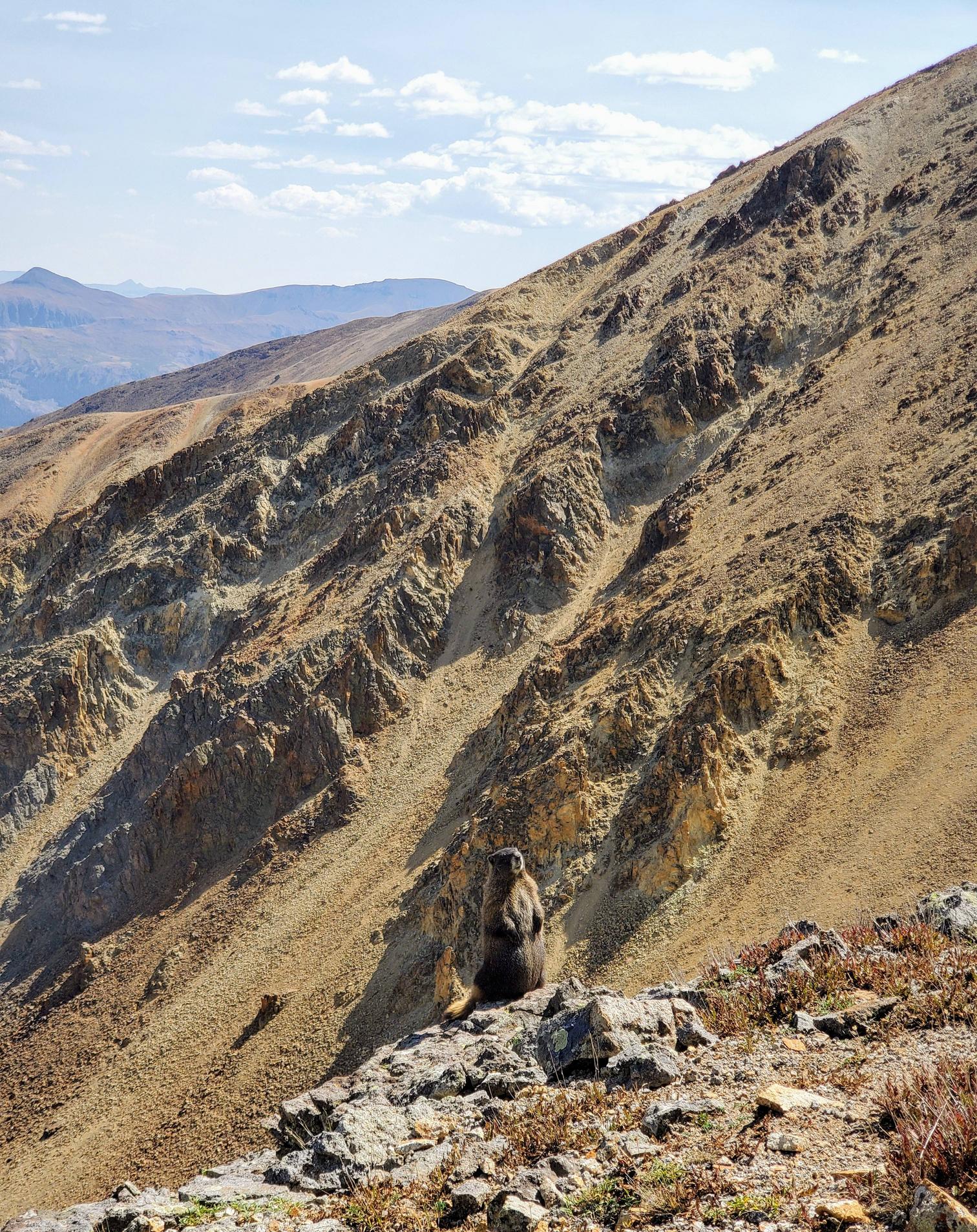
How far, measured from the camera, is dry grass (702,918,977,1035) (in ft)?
30.6

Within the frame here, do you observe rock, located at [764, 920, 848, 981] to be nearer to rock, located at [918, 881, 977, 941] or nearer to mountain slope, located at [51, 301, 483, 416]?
rock, located at [918, 881, 977, 941]

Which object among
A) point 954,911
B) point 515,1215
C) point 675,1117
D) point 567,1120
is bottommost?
point 954,911

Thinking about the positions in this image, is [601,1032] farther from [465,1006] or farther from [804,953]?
[465,1006]

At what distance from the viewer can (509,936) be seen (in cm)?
1360

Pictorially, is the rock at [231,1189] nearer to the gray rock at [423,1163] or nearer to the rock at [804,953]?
the gray rock at [423,1163]

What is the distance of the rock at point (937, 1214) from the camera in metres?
5.70

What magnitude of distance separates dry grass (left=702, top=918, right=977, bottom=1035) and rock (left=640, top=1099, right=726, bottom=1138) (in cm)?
185

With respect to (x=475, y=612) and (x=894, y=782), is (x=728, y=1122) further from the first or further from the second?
(x=475, y=612)

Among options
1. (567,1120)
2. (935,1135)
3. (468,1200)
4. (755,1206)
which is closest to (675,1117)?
(567,1120)

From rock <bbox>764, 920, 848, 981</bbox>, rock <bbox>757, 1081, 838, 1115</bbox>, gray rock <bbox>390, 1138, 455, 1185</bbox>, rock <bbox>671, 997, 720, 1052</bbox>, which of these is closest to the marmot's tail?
rock <bbox>671, 997, 720, 1052</bbox>

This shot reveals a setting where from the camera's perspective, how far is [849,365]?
39969 millimetres

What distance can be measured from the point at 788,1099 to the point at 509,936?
→ 20.2 feet

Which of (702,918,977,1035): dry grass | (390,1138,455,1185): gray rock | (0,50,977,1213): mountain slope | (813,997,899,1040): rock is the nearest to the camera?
(390,1138,455,1185): gray rock

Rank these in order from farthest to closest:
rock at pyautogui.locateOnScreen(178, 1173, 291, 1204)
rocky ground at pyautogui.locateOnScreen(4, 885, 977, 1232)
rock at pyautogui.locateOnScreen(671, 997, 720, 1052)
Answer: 1. rock at pyautogui.locateOnScreen(671, 997, 720, 1052)
2. rock at pyautogui.locateOnScreen(178, 1173, 291, 1204)
3. rocky ground at pyautogui.locateOnScreen(4, 885, 977, 1232)
